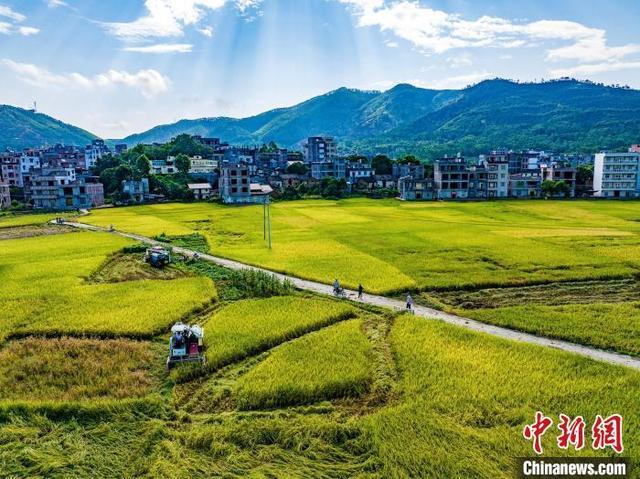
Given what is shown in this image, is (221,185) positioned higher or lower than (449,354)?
higher

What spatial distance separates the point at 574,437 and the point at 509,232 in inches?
1505

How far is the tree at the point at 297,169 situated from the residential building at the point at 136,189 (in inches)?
1346

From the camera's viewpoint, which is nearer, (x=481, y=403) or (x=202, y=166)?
(x=481, y=403)

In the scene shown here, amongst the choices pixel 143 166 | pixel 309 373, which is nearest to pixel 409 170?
pixel 143 166

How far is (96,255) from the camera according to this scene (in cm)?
3959

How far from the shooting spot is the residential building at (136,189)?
90375 mm

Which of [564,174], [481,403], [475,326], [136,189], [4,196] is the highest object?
[564,174]

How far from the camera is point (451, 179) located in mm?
95812

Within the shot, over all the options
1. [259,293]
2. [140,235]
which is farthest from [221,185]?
[259,293]

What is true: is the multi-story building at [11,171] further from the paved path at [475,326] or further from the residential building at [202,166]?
the paved path at [475,326]

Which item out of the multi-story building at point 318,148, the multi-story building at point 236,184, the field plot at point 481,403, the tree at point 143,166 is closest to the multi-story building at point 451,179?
the multi-story building at point 236,184

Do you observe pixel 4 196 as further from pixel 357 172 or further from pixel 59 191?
pixel 357 172

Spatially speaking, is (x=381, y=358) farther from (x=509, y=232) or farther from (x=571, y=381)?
(x=509, y=232)

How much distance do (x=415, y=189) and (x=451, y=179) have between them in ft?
25.2
